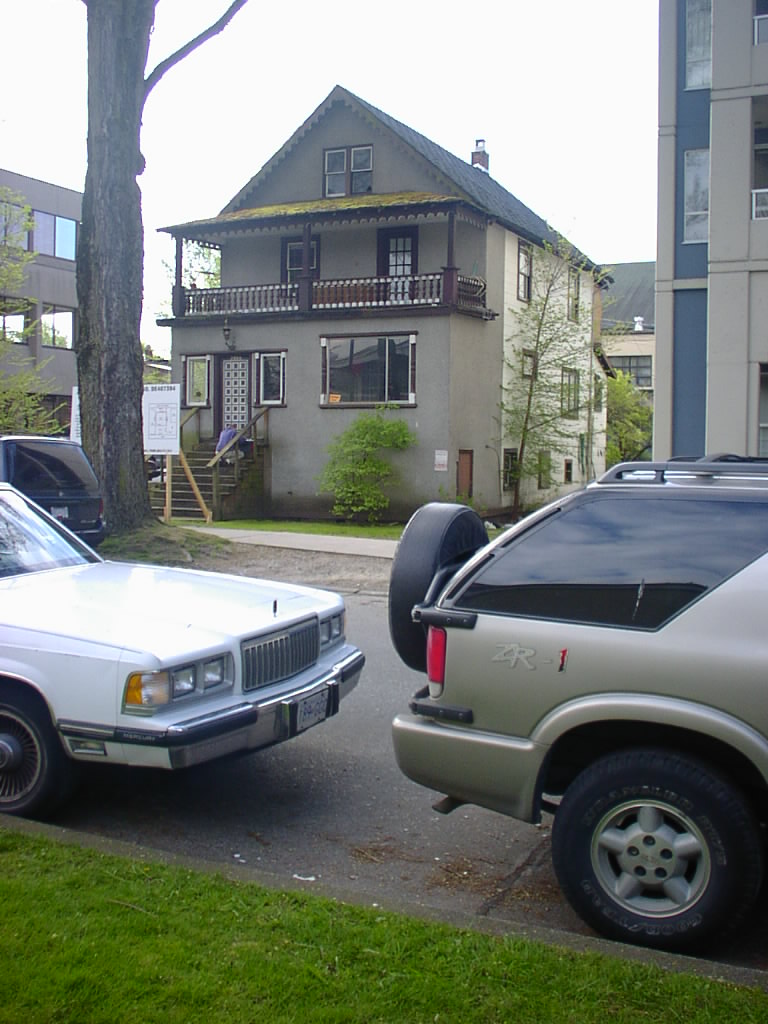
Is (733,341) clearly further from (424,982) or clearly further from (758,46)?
(424,982)

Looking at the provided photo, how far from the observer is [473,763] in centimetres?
434

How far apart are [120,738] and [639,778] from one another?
2.32 meters

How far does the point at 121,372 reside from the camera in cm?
1623

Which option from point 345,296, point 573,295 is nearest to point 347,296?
point 345,296

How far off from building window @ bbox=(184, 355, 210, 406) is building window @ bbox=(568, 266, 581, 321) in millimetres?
11061

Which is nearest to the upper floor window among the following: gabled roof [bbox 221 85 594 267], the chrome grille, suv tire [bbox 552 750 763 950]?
gabled roof [bbox 221 85 594 267]

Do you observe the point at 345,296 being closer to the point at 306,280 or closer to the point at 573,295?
the point at 306,280

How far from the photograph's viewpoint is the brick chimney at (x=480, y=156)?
39312 mm

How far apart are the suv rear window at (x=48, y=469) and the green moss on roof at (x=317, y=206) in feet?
51.8

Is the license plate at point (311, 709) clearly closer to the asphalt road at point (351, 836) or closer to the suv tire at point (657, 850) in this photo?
the asphalt road at point (351, 836)

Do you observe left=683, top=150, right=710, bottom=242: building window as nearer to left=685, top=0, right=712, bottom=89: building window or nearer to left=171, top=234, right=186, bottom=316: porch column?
left=685, top=0, right=712, bottom=89: building window

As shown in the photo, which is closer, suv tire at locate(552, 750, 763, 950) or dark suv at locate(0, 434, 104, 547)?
suv tire at locate(552, 750, 763, 950)

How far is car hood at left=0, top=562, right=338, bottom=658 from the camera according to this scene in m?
5.18

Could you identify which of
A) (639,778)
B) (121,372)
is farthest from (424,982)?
(121,372)
